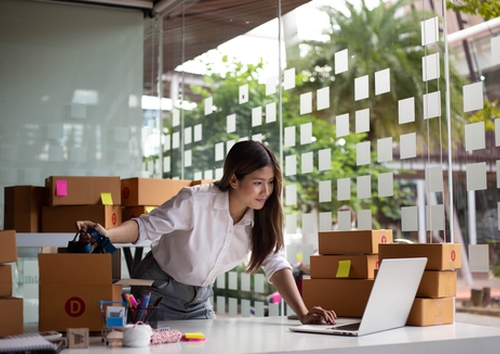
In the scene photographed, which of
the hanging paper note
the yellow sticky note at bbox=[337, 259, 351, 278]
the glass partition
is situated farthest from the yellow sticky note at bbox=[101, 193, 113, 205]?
the hanging paper note

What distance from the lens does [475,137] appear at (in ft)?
7.78

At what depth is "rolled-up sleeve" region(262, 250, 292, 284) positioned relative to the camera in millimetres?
2176

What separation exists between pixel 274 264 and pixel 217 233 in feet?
0.73

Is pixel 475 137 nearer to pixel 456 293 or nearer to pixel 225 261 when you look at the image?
pixel 456 293

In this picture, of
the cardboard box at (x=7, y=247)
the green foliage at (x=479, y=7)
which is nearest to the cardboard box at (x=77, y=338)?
the cardboard box at (x=7, y=247)

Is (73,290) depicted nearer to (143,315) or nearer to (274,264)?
(143,315)

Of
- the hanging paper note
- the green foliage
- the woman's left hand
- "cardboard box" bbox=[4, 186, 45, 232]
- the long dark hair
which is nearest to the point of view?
the hanging paper note

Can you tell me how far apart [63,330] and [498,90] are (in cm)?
182

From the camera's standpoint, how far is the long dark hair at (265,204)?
2.14 m

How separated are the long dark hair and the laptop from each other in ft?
1.26

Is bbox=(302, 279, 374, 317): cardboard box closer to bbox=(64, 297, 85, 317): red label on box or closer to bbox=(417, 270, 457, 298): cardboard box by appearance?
bbox=(417, 270, 457, 298): cardboard box

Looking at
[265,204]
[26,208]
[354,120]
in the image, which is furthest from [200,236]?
[26,208]

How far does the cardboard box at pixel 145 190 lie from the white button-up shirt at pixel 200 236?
1.57m

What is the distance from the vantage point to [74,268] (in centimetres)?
164
